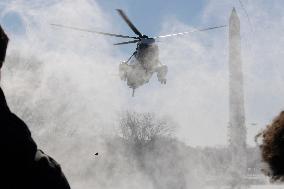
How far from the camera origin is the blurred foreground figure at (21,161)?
5.24ft

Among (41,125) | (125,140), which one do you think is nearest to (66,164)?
(41,125)

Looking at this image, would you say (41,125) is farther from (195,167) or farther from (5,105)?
(5,105)

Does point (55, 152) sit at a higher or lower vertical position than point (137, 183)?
higher

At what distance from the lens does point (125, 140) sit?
68625 mm

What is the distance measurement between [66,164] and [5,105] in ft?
119

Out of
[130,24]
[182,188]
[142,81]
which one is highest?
[130,24]

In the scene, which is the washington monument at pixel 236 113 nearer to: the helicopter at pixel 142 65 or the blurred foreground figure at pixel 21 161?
the helicopter at pixel 142 65

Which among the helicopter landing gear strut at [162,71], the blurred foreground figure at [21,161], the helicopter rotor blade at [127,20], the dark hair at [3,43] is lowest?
the blurred foreground figure at [21,161]

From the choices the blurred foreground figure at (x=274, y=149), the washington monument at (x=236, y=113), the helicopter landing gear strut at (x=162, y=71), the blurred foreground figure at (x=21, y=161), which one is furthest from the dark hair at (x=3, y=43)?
the washington monument at (x=236, y=113)

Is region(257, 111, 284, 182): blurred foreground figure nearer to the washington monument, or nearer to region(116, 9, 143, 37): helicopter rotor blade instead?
region(116, 9, 143, 37): helicopter rotor blade

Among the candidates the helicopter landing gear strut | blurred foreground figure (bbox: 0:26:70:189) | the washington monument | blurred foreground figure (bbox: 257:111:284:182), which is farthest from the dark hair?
the washington monument

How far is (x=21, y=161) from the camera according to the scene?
1625 millimetres

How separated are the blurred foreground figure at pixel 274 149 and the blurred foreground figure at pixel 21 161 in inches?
28.4

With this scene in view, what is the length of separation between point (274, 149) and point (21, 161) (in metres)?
0.86
